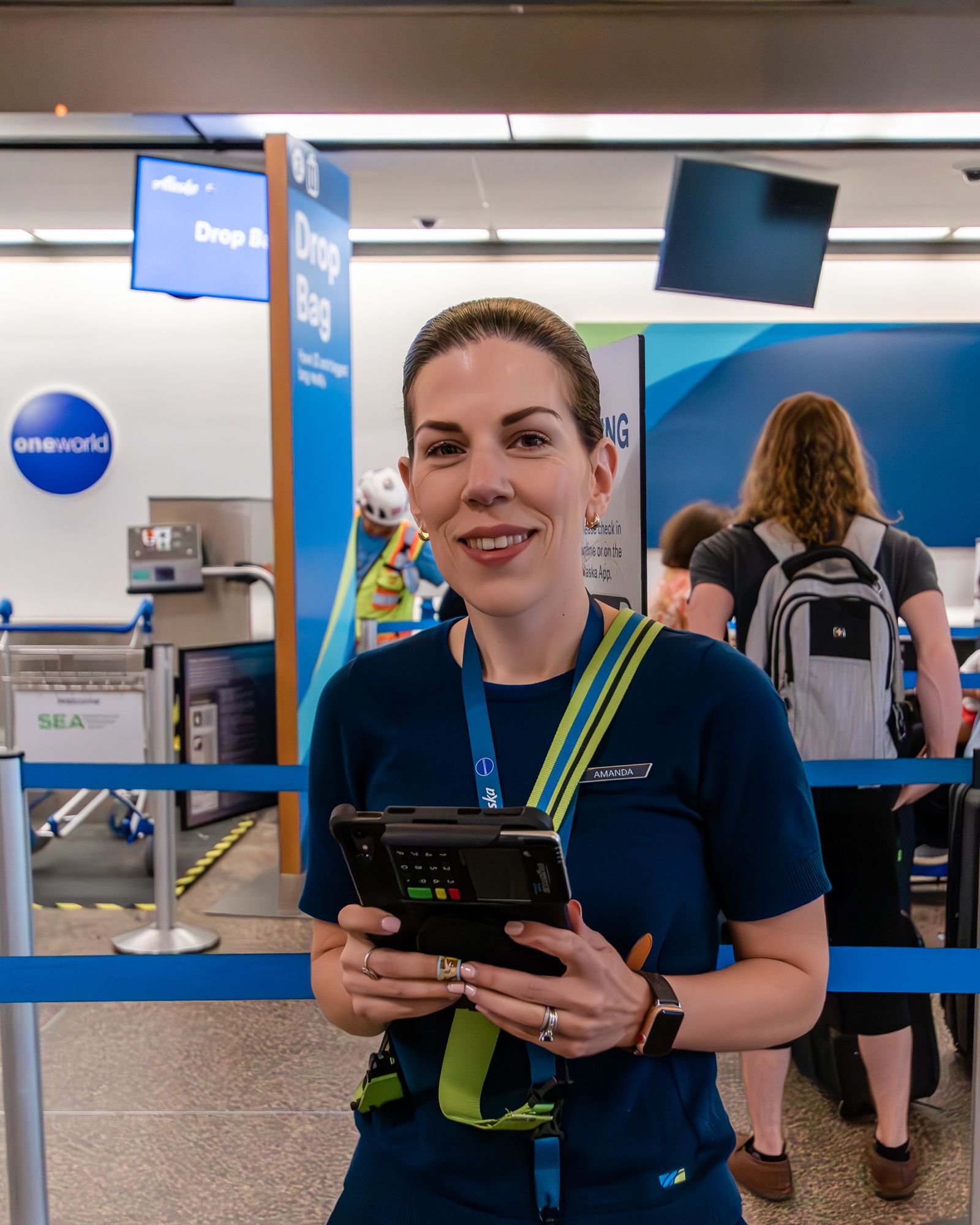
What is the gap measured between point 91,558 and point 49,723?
386cm

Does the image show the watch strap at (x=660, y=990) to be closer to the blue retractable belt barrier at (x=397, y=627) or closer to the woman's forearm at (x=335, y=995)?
the woman's forearm at (x=335, y=995)

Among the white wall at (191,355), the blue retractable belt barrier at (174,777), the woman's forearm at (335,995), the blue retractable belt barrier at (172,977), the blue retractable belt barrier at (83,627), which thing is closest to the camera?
the woman's forearm at (335,995)

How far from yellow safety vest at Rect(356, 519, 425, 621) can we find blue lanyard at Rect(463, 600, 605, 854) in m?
5.25

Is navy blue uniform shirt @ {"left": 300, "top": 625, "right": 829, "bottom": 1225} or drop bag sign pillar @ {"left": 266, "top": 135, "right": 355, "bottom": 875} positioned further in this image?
drop bag sign pillar @ {"left": 266, "top": 135, "right": 355, "bottom": 875}

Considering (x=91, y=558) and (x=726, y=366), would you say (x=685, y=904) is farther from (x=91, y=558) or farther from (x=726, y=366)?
(x=91, y=558)

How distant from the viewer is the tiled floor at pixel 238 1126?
2.49 meters

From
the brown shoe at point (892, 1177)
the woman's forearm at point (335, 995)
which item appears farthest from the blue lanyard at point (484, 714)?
the brown shoe at point (892, 1177)

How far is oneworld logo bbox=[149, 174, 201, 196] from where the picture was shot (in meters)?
4.33

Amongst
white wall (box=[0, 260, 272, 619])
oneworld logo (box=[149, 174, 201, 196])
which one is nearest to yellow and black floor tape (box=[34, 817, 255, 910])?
white wall (box=[0, 260, 272, 619])

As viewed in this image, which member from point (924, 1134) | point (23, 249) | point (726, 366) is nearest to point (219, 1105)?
point (924, 1134)

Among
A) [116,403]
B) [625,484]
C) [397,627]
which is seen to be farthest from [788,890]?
[116,403]

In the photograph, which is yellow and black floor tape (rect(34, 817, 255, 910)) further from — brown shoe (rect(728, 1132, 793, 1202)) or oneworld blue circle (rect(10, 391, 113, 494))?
oneworld blue circle (rect(10, 391, 113, 494))

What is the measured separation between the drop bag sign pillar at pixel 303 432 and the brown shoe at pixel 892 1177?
2533mm

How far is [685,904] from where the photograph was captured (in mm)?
991
